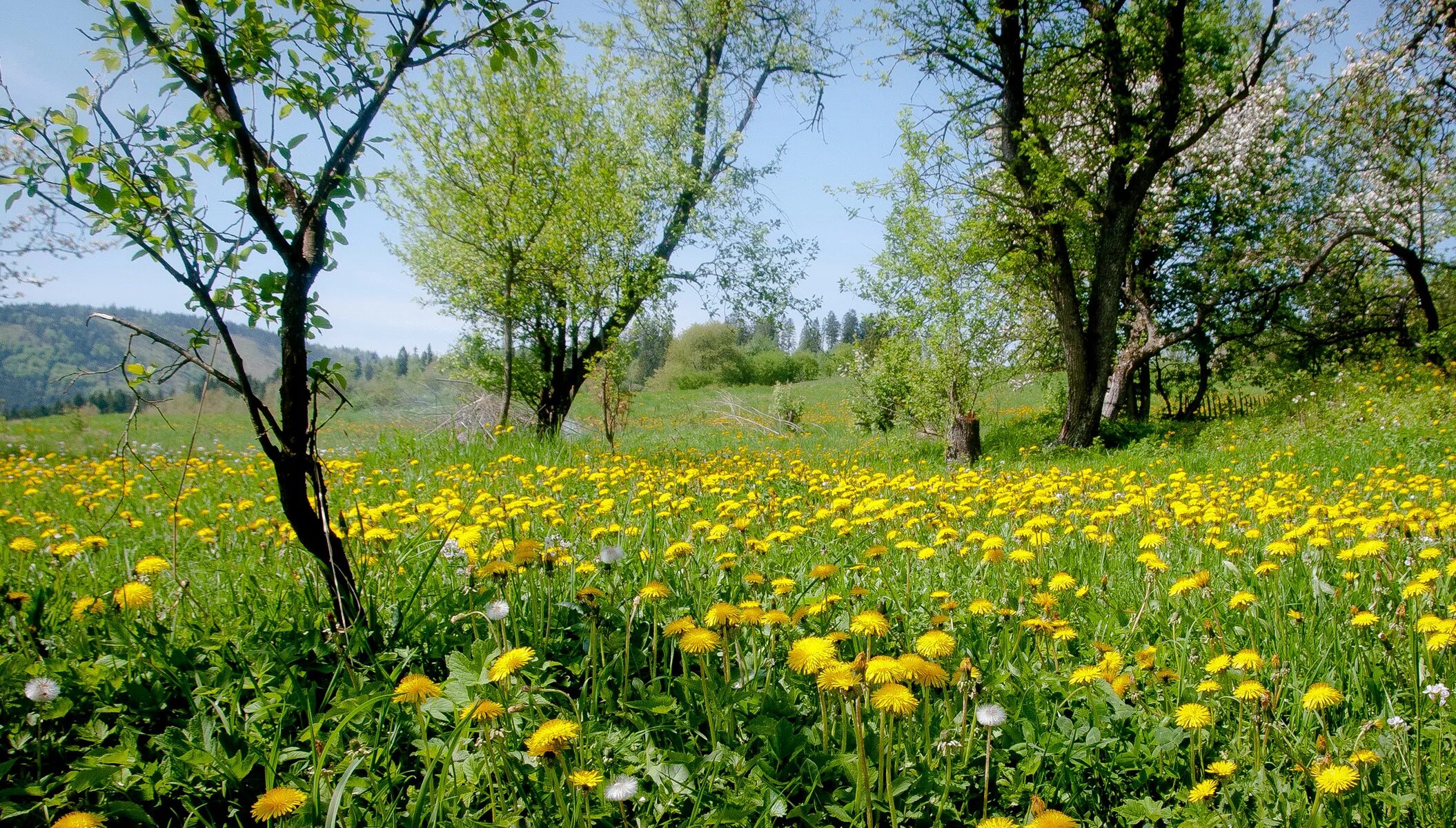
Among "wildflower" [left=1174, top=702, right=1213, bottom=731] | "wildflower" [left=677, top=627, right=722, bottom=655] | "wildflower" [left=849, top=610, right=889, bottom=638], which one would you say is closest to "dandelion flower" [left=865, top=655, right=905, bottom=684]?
"wildflower" [left=849, top=610, right=889, bottom=638]

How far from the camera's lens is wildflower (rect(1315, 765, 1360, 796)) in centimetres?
126

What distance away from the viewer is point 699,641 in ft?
4.98

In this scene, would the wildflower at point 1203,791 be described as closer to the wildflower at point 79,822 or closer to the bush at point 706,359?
the wildflower at point 79,822

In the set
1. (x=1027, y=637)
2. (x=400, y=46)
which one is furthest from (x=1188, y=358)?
(x=400, y=46)

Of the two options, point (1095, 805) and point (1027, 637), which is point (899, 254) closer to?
point (1027, 637)

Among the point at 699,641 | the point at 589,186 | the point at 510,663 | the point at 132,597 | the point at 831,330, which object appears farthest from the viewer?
the point at 831,330

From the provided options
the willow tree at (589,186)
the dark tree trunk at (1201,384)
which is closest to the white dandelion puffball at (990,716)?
the willow tree at (589,186)

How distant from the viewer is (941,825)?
141 centimetres

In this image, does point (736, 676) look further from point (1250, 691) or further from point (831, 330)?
point (831, 330)

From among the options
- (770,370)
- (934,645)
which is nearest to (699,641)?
(934,645)

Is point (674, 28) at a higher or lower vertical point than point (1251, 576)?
higher

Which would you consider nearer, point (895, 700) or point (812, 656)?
point (895, 700)

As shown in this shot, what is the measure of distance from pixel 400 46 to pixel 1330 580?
3.94 metres

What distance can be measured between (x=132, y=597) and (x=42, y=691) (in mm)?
392
